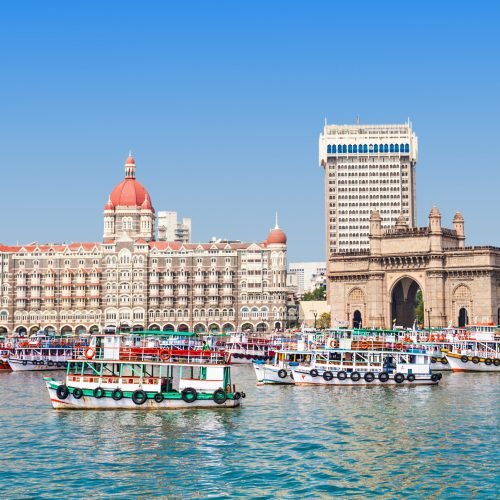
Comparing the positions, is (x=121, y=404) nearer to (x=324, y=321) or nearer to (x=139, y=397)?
(x=139, y=397)

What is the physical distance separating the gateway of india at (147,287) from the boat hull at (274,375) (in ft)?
313

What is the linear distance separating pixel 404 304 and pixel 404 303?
174 millimetres

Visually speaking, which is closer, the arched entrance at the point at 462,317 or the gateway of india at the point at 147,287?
the arched entrance at the point at 462,317

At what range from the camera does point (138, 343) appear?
118 metres

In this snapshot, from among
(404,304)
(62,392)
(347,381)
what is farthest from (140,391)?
(404,304)

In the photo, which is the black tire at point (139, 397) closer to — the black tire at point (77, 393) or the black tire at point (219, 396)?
the black tire at point (77, 393)

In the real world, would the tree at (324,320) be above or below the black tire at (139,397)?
above

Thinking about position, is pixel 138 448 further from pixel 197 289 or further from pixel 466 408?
pixel 197 289

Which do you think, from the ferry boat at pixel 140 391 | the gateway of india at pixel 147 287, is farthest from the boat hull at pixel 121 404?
the gateway of india at pixel 147 287

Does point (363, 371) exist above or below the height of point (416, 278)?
below

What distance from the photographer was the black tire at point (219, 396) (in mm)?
67750

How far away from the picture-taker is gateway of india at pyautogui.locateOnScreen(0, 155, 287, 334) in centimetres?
18738

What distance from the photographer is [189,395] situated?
67.6 meters

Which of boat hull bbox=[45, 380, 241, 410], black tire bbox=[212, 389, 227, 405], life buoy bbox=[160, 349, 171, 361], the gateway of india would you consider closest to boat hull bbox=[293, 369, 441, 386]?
life buoy bbox=[160, 349, 171, 361]
